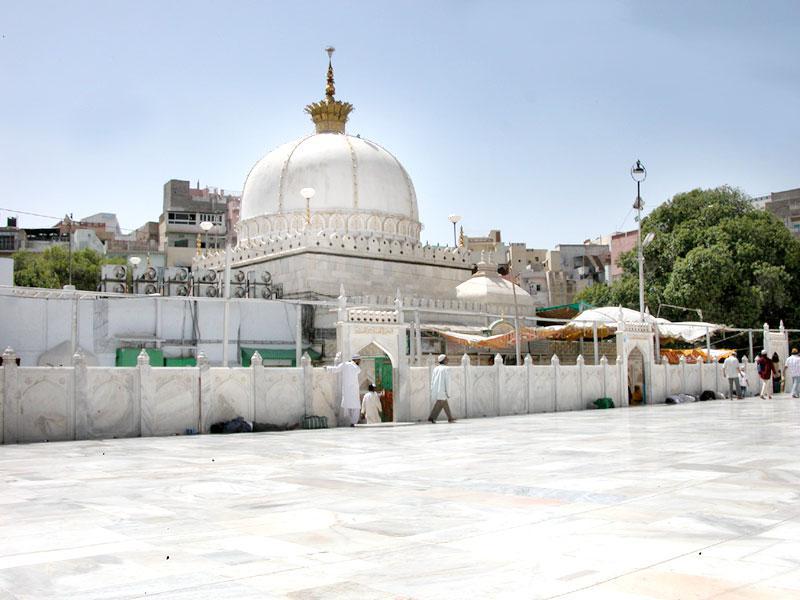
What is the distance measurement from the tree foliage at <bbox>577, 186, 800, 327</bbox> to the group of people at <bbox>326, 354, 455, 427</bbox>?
2285 centimetres

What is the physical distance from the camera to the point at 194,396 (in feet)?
51.9

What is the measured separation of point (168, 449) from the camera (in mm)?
12602

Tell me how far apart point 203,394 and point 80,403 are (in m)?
→ 2.32

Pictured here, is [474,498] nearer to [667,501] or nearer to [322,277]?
[667,501]

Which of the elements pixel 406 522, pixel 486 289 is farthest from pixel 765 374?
pixel 406 522

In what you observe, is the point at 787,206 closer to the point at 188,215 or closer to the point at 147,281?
the point at 188,215

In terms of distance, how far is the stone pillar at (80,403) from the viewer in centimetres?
1441

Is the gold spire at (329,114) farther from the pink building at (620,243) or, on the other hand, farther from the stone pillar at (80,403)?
the pink building at (620,243)

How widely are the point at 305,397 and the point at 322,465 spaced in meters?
6.98

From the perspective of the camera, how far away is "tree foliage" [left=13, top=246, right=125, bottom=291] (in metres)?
45.5

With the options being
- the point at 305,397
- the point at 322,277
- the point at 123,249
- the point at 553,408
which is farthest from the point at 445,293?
the point at 123,249

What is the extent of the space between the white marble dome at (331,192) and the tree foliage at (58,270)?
16852 mm

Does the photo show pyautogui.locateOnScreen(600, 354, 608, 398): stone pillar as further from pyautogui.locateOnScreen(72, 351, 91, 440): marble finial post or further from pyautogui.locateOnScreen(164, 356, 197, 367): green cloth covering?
pyautogui.locateOnScreen(72, 351, 91, 440): marble finial post

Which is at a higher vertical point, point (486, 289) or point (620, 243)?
point (620, 243)
